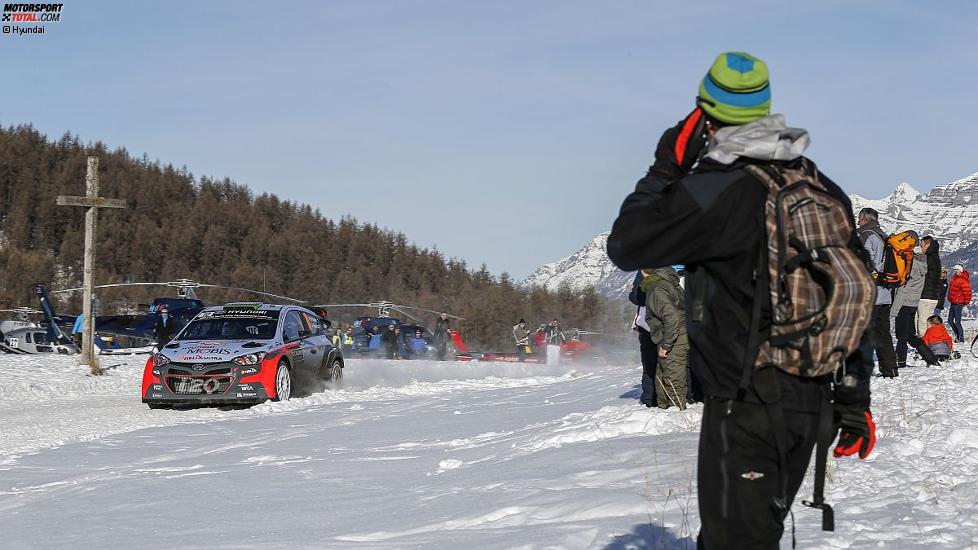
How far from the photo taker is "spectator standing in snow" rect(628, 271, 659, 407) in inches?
445

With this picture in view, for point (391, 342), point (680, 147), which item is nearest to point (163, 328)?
point (391, 342)

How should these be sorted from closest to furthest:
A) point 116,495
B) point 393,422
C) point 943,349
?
point 116,495, point 393,422, point 943,349

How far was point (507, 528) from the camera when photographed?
552 cm

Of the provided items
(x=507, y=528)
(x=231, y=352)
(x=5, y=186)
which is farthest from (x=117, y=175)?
(x=507, y=528)

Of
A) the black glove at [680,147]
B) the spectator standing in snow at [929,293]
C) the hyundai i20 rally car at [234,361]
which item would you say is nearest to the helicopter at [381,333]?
the hyundai i20 rally car at [234,361]

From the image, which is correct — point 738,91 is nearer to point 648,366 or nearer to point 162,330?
point 648,366

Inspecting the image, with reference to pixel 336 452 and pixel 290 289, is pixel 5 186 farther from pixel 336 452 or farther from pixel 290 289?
pixel 336 452

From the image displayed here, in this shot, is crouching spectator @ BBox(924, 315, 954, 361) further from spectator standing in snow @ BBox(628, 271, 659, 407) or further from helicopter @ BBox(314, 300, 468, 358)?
helicopter @ BBox(314, 300, 468, 358)

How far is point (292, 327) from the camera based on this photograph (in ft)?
53.8

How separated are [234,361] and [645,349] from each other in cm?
618

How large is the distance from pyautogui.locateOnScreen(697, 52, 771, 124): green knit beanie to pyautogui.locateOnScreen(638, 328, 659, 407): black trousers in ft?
26.7

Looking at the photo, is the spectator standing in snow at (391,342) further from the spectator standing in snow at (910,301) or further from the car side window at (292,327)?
the spectator standing in snow at (910,301)

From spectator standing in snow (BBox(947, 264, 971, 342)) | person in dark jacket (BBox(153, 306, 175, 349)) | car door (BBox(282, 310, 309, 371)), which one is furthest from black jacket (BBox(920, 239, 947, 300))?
person in dark jacket (BBox(153, 306, 175, 349))

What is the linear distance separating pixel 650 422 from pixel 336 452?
288 cm
